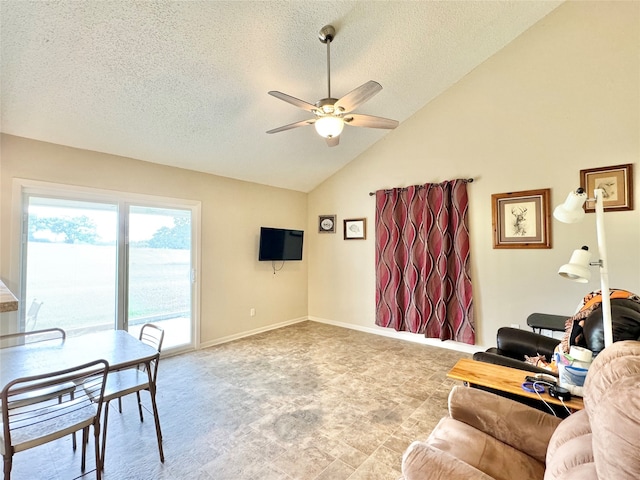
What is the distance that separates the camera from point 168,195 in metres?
3.87

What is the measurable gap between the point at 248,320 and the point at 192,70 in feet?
11.7

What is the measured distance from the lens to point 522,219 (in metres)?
3.52

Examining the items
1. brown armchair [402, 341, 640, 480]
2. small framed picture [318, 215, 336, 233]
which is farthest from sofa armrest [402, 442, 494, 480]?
small framed picture [318, 215, 336, 233]

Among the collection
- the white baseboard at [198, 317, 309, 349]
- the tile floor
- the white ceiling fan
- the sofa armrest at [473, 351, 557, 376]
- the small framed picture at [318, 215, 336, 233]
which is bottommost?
the tile floor

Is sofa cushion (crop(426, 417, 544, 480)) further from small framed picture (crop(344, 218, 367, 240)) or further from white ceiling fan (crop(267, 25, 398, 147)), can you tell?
small framed picture (crop(344, 218, 367, 240))

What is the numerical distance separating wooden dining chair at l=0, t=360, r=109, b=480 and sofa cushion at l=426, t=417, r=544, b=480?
1.80 meters

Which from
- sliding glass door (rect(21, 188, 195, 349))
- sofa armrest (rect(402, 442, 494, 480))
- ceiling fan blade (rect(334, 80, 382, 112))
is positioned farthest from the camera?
sliding glass door (rect(21, 188, 195, 349))

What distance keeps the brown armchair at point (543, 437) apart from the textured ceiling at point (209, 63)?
2968 mm

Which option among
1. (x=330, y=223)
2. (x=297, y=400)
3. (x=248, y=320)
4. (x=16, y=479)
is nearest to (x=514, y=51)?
(x=330, y=223)

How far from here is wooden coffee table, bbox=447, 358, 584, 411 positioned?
1.51m

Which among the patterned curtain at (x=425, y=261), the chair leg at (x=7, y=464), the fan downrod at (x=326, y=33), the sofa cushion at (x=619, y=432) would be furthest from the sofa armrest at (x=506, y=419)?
the fan downrod at (x=326, y=33)

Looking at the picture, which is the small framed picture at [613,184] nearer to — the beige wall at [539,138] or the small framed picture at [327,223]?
the beige wall at [539,138]

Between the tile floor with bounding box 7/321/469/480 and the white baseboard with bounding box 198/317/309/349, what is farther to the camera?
the white baseboard with bounding box 198/317/309/349

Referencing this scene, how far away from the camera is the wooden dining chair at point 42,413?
4.38 feet
